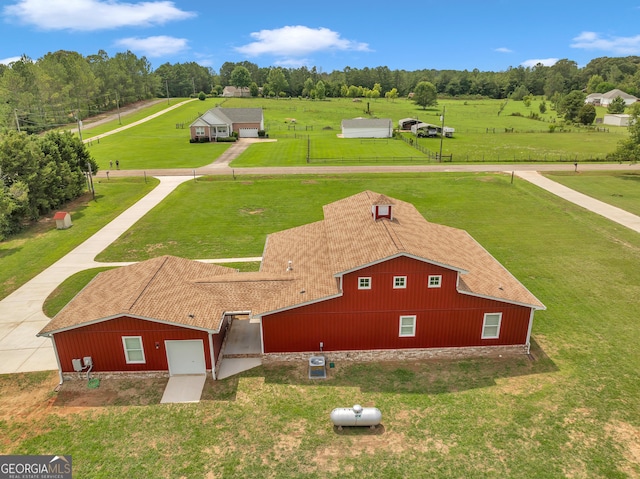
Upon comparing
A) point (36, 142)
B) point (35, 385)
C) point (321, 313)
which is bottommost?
point (35, 385)

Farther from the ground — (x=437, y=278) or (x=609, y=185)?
(x=437, y=278)

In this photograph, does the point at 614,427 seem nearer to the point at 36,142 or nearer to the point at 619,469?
the point at 619,469

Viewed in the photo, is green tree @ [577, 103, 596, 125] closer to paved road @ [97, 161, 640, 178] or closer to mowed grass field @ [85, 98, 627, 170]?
mowed grass field @ [85, 98, 627, 170]

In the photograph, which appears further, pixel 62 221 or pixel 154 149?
pixel 154 149

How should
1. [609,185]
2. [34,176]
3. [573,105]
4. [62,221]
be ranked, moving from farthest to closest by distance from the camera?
1. [573,105]
2. [609,185]
3. [34,176]
4. [62,221]

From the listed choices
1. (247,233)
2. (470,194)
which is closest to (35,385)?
(247,233)

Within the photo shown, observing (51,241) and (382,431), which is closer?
(382,431)

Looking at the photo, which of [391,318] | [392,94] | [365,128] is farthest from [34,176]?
[392,94]

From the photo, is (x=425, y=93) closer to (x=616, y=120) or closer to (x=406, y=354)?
(x=616, y=120)
